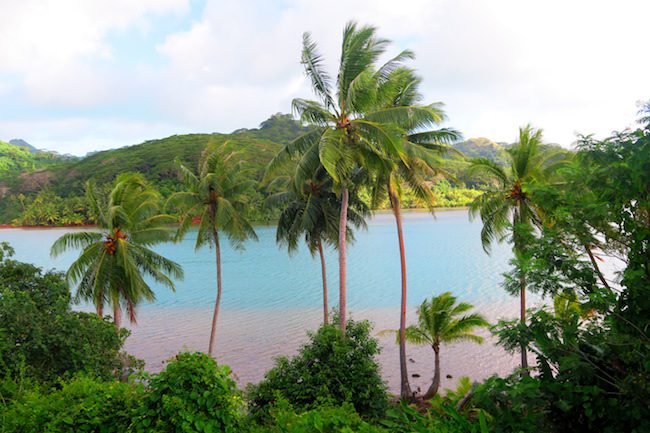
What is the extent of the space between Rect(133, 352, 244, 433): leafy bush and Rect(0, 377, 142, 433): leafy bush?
27 centimetres

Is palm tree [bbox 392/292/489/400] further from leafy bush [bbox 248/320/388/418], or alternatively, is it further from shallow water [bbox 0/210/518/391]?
leafy bush [bbox 248/320/388/418]

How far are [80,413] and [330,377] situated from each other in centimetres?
609

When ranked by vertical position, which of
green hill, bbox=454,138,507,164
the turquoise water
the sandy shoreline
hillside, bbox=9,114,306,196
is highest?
green hill, bbox=454,138,507,164

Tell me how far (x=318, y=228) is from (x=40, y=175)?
3739 inches

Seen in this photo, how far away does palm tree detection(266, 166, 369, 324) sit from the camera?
15.8m

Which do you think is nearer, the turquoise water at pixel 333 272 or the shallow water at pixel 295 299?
the shallow water at pixel 295 299

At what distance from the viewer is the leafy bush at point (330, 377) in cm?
967

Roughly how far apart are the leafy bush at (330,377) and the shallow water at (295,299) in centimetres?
377

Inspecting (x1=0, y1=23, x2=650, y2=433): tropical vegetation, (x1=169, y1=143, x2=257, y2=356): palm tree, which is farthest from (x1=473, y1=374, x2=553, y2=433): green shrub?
(x1=169, y1=143, x2=257, y2=356): palm tree

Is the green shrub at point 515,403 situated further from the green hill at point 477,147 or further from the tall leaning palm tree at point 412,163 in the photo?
the green hill at point 477,147

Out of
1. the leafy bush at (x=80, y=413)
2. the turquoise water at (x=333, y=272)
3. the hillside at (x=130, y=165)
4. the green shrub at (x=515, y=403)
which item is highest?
the hillside at (x=130, y=165)

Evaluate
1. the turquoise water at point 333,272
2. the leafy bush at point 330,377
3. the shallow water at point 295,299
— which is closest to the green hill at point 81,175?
the turquoise water at point 333,272

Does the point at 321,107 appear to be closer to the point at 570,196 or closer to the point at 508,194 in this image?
the point at 508,194

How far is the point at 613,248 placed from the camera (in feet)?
22.1
